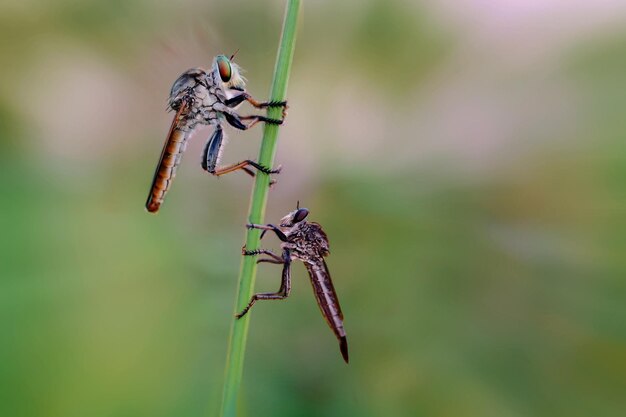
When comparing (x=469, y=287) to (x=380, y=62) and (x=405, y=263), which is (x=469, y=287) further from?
(x=380, y=62)

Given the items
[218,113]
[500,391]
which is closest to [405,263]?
[500,391]

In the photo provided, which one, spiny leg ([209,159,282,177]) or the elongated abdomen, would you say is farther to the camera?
the elongated abdomen

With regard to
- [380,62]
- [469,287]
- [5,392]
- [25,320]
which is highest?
[380,62]

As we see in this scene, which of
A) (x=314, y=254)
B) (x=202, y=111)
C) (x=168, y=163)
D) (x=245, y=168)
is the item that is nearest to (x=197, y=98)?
(x=202, y=111)

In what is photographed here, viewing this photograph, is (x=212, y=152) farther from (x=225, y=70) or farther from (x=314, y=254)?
(x=314, y=254)

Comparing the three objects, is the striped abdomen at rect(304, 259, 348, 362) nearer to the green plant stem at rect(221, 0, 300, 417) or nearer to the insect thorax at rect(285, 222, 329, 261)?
the insect thorax at rect(285, 222, 329, 261)

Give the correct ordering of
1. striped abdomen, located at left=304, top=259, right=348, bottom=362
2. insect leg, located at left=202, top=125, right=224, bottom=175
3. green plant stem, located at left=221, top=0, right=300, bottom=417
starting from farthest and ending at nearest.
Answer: striped abdomen, located at left=304, top=259, right=348, bottom=362 → insect leg, located at left=202, top=125, right=224, bottom=175 → green plant stem, located at left=221, top=0, right=300, bottom=417

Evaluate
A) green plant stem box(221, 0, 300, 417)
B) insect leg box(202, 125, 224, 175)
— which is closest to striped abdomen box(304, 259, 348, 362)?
insect leg box(202, 125, 224, 175)
